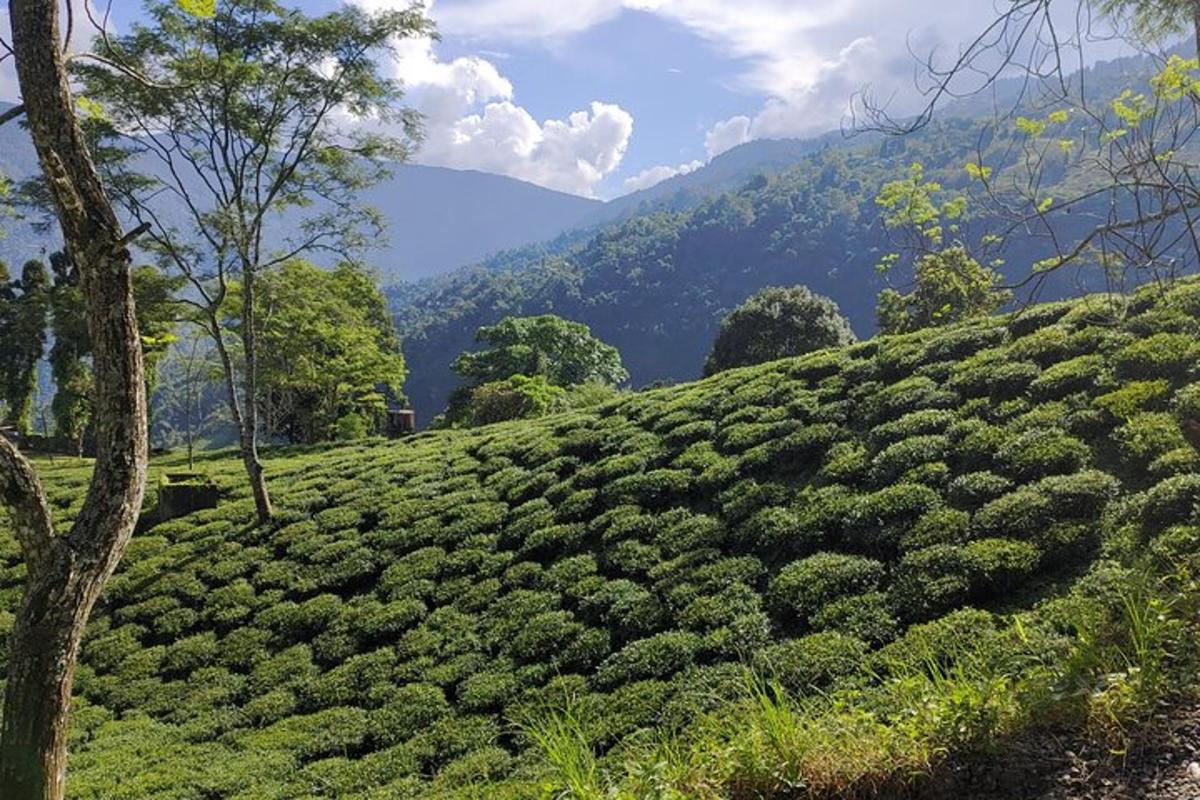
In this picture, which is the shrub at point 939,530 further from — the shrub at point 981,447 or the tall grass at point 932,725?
the tall grass at point 932,725

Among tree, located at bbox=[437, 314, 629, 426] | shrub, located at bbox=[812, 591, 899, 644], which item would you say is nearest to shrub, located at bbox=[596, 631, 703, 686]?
shrub, located at bbox=[812, 591, 899, 644]

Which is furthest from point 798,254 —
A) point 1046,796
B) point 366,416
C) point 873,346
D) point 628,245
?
point 1046,796

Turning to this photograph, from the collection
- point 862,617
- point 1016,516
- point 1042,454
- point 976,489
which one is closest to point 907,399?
point 1042,454

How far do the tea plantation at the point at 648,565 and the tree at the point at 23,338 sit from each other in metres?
31.5

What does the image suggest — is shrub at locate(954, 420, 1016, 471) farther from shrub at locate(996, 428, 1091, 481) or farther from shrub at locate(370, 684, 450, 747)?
shrub at locate(370, 684, 450, 747)

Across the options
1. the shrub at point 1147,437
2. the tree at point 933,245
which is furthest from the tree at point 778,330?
the tree at point 933,245

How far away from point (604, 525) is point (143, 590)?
8.17m

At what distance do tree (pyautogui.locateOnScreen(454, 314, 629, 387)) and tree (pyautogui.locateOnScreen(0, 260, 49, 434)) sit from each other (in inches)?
878

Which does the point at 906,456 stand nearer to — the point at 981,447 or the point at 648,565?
the point at 981,447

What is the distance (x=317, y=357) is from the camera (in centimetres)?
3123

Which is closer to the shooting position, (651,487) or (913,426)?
(913,426)

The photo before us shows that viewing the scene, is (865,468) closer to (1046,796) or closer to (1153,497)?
(1153,497)

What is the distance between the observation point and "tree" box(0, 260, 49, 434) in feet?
125

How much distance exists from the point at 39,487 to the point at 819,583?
6228mm
